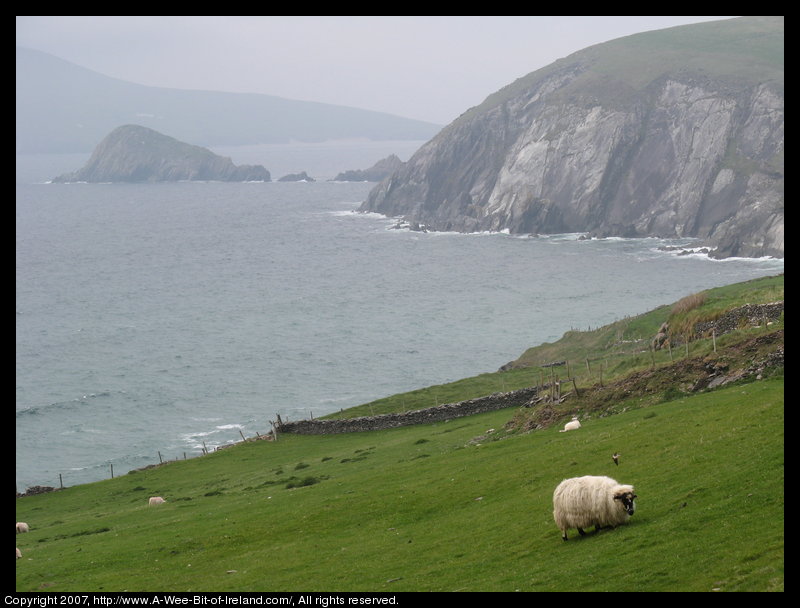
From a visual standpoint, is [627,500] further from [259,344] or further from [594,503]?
[259,344]

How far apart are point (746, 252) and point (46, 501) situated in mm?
163023

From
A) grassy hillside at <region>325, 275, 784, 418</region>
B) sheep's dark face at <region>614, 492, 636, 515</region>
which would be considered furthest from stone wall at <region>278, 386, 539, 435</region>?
sheep's dark face at <region>614, 492, 636, 515</region>

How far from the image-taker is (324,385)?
124625 millimetres

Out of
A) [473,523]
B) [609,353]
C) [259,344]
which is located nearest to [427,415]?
[609,353]

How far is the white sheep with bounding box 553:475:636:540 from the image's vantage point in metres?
24.8

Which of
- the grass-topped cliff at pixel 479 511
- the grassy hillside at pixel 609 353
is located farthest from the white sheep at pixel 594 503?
the grassy hillside at pixel 609 353

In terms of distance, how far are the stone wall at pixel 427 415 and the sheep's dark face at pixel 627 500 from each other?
4187 cm

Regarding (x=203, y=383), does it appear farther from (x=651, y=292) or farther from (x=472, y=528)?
(x=472, y=528)

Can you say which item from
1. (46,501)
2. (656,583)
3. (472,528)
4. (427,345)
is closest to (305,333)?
(427,345)

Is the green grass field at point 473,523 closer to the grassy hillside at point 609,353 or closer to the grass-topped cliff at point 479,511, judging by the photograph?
the grass-topped cliff at point 479,511

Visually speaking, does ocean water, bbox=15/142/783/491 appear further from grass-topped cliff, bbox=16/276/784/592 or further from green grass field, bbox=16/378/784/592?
green grass field, bbox=16/378/784/592

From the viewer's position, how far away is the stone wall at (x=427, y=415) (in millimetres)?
68812

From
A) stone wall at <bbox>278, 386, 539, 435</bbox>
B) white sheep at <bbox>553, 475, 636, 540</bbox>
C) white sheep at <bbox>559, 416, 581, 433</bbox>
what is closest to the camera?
white sheep at <bbox>553, 475, 636, 540</bbox>
